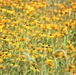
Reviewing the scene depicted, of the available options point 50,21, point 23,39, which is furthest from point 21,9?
point 23,39

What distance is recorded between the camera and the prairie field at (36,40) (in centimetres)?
383

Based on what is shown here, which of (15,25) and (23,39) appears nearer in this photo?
(23,39)

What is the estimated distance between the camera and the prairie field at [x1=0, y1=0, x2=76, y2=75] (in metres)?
3.83

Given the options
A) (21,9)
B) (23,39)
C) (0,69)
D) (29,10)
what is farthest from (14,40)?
(21,9)

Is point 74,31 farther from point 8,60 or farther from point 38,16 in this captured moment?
point 8,60

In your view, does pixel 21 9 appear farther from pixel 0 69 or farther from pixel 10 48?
pixel 0 69

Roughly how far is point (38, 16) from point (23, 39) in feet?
4.49

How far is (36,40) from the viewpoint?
4.69m

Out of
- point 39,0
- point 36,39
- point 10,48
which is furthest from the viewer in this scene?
point 39,0

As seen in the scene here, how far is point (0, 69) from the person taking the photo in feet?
12.3

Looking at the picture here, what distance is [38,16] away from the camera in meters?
5.74

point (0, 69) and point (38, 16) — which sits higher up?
point (38, 16)

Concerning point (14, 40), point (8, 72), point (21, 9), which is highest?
point (21, 9)

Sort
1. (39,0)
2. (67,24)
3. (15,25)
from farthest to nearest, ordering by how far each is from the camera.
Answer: (39,0)
(67,24)
(15,25)
